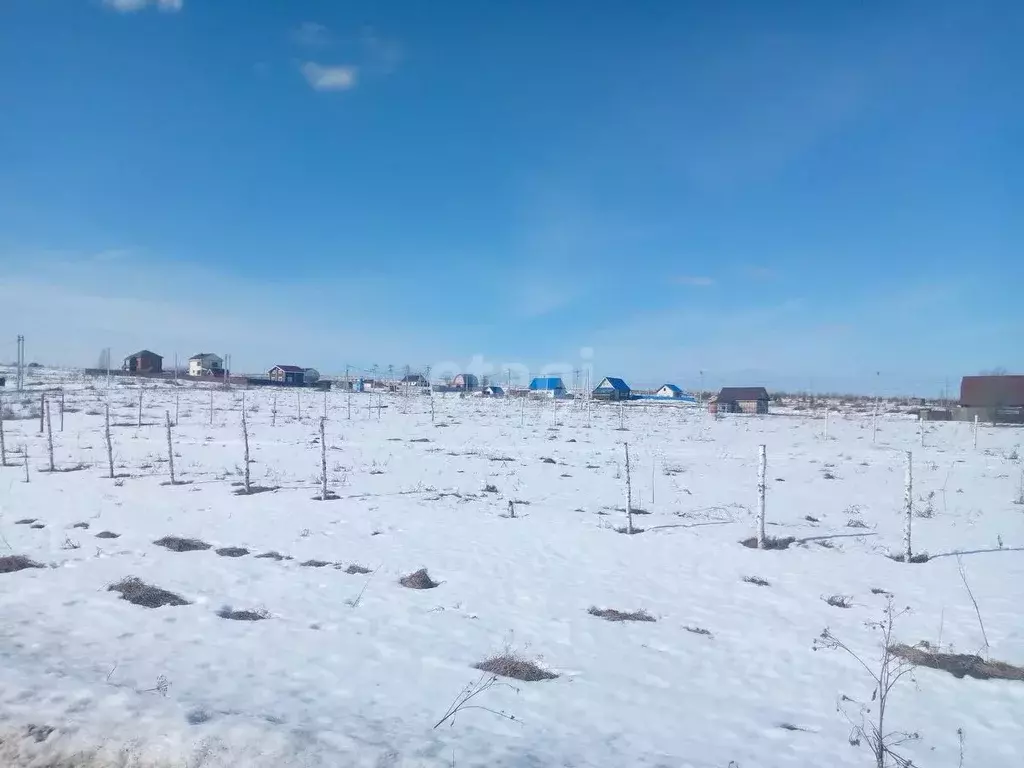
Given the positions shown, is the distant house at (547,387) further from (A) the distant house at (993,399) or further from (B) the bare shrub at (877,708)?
(B) the bare shrub at (877,708)

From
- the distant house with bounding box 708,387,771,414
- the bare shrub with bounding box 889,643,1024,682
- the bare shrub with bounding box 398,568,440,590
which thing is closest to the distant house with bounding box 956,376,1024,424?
the distant house with bounding box 708,387,771,414

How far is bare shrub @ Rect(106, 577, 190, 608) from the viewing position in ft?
26.4

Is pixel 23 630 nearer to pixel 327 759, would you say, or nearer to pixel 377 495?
pixel 327 759

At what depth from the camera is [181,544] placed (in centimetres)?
1089

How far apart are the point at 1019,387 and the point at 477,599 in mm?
62721

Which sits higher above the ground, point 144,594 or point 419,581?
point 144,594

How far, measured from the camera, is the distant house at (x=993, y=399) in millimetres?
53203

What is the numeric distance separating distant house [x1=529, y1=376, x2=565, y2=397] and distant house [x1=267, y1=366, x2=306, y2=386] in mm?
35393

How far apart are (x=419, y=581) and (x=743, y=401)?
2477 inches

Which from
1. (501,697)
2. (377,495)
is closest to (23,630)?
(501,697)

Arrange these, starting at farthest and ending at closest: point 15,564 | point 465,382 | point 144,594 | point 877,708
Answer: point 465,382 → point 15,564 → point 144,594 → point 877,708

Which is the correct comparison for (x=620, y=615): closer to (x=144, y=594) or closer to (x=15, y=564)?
(x=144, y=594)

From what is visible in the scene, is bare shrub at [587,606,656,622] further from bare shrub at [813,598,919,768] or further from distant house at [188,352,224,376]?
distant house at [188,352,224,376]

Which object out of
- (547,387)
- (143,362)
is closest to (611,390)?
(547,387)
